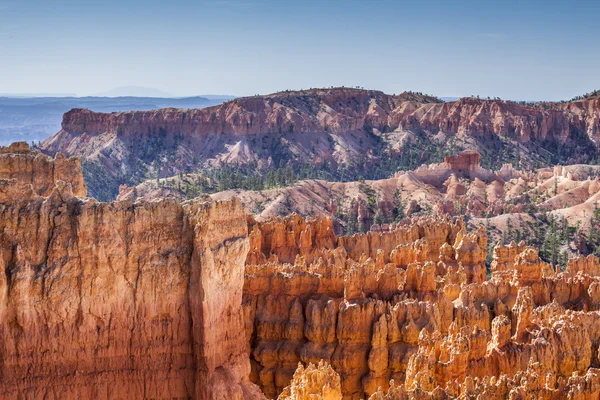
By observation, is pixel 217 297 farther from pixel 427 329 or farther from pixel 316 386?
pixel 427 329

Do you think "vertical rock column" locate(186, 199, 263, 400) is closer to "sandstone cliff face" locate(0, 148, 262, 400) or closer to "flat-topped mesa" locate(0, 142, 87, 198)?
"sandstone cliff face" locate(0, 148, 262, 400)

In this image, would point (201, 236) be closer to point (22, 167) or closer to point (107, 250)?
point (107, 250)

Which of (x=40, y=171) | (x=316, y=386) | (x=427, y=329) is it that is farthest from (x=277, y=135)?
(x=316, y=386)

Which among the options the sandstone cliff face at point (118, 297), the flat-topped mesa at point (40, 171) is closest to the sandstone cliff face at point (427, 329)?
the sandstone cliff face at point (118, 297)

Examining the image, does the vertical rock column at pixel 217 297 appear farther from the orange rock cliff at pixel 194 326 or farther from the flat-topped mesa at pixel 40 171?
the flat-topped mesa at pixel 40 171

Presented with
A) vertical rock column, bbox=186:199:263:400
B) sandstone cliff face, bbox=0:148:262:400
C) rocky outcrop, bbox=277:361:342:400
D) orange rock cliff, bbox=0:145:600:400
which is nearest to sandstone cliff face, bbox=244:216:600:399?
orange rock cliff, bbox=0:145:600:400
